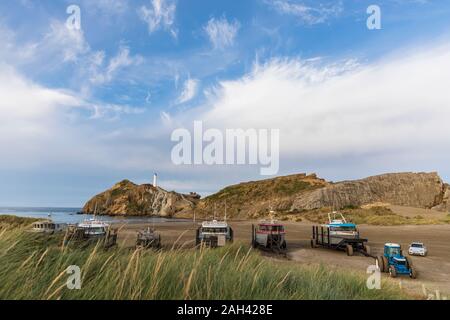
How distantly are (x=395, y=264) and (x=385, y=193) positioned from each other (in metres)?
85.4

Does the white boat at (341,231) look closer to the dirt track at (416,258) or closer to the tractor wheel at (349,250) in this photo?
the dirt track at (416,258)

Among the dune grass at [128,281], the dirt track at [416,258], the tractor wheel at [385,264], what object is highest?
the dune grass at [128,281]

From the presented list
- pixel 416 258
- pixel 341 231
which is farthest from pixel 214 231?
pixel 416 258

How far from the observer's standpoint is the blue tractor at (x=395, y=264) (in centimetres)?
1813

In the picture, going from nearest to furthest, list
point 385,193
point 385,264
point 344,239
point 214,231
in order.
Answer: point 385,264
point 344,239
point 214,231
point 385,193

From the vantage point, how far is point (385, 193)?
316 ft

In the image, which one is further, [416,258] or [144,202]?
[144,202]

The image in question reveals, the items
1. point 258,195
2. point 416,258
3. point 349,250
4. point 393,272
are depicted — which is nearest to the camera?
A: point 393,272

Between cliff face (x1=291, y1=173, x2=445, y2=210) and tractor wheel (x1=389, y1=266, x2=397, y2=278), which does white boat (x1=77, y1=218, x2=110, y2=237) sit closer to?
tractor wheel (x1=389, y1=266, x2=397, y2=278)

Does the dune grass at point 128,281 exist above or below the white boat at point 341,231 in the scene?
above

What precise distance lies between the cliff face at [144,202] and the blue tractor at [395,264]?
113m

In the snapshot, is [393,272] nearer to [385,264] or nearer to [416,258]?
[385,264]

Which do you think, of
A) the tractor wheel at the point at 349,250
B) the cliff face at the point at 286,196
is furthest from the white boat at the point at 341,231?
the cliff face at the point at 286,196

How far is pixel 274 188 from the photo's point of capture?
132m
